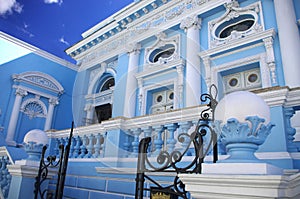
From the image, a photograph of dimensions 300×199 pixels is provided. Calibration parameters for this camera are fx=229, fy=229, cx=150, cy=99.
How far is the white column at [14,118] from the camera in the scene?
7703mm

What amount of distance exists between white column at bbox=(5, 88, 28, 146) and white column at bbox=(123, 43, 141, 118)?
423 centimetres

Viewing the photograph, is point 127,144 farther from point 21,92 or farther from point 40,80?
point 40,80

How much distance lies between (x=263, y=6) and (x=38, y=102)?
26.4 ft

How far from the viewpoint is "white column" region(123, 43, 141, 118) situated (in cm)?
641

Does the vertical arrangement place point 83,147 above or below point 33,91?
below

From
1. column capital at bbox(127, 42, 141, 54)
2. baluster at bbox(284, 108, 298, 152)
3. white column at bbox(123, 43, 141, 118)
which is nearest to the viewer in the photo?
baluster at bbox(284, 108, 298, 152)

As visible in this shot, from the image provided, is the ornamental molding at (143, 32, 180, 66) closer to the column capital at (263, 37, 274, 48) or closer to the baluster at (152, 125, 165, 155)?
the column capital at (263, 37, 274, 48)

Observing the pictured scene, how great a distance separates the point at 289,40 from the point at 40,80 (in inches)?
326

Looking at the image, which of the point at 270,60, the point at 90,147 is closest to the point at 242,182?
the point at 90,147

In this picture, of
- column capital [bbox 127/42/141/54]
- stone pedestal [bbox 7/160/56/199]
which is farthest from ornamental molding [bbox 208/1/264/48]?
stone pedestal [bbox 7/160/56/199]

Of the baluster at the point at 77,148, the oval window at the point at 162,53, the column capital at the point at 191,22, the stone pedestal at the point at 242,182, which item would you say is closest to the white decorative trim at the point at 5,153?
the baluster at the point at 77,148

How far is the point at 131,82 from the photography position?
6746 mm

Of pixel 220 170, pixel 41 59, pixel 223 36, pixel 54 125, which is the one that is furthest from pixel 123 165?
pixel 41 59

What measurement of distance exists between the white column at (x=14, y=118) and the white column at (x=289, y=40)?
814 cm
